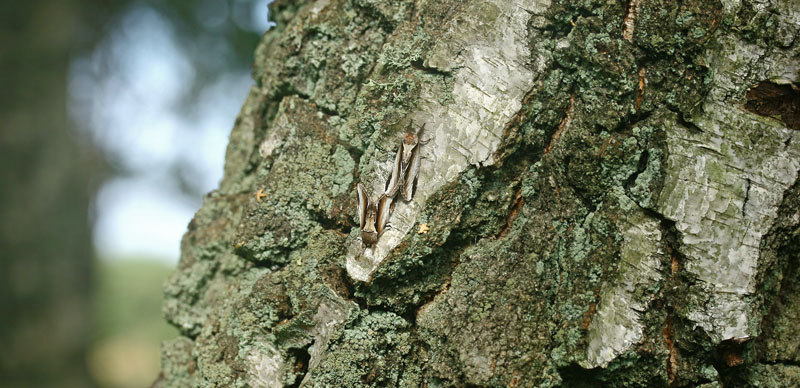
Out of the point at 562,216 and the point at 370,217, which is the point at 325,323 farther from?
the point at 562,216

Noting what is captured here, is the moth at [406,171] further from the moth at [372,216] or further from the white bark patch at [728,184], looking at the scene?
the white bark patch at [728,184]

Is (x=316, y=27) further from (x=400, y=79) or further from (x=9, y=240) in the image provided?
(x=9, y=240)

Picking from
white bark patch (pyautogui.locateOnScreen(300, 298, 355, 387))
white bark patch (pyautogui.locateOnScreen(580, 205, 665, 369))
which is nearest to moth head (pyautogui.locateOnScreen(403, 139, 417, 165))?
white bark patch (pyautogui.locateOnScreen(300, 298, 355, 387))

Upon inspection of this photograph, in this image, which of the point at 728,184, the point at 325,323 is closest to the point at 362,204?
the point at 325,323

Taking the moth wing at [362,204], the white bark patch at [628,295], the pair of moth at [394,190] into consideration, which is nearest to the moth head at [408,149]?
the pair of moth at [394,190]

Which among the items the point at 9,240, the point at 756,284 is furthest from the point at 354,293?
the point at 9,240

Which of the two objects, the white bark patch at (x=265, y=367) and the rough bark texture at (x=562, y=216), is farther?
the white bark patch at (x=265, y=367)

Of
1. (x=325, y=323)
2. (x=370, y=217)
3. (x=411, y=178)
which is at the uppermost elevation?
(x=411, y=178)
